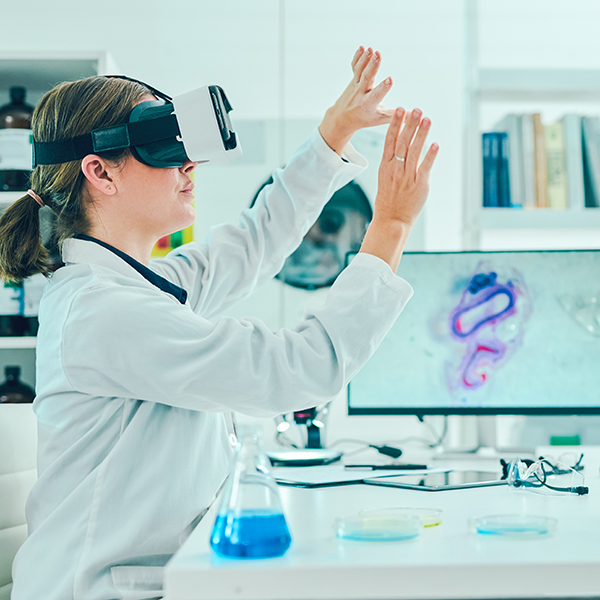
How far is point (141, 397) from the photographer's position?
843 mm

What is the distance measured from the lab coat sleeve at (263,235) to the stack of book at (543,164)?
614 millimetres

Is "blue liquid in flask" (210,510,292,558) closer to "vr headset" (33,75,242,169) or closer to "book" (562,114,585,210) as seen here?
"vr headset" (33,75,242,169)

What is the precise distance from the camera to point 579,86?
5.69 feet

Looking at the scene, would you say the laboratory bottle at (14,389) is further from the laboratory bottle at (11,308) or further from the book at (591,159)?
the book at (591,159)

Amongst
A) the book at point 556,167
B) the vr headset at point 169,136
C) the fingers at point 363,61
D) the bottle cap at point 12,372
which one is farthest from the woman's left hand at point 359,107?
the bottle cap at point 12,372

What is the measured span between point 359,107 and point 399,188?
0.29 meters

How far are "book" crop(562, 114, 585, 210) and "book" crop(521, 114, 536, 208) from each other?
93 millimetres

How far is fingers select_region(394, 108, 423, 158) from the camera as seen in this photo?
2.95 ft

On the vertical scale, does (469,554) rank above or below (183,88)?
below

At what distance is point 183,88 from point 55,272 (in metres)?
1.21

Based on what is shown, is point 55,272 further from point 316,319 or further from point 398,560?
point 398,560

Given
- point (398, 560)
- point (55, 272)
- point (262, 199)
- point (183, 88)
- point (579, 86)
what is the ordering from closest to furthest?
point (398, 560), point (55, 272), point (262, 199), point (579, 86), point (183, 88)

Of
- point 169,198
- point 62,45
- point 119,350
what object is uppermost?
point 62,45

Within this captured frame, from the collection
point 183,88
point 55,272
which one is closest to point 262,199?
point 55,272
